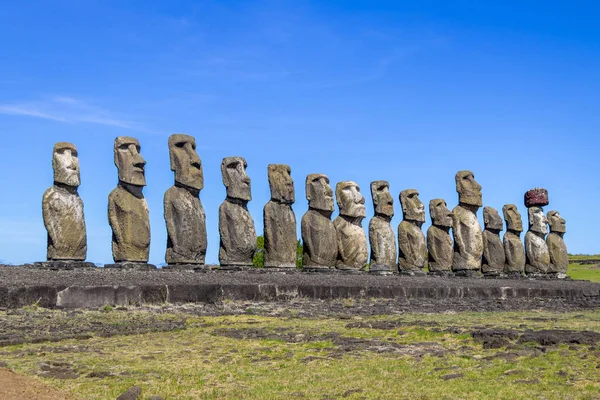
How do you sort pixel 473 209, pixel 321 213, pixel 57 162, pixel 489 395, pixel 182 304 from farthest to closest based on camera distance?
1. pixel 473 209
2. pixel 321 213
3. pixel 57 162
4. pixel 182 304
5. pixel 489 395

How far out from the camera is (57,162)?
14.7 meters

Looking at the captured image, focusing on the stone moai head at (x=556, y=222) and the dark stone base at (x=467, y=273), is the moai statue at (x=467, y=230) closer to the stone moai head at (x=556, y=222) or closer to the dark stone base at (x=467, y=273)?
the dark stone base at (x=467, y=273)

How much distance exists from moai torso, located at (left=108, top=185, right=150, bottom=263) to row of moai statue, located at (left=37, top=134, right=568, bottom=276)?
0.07ft

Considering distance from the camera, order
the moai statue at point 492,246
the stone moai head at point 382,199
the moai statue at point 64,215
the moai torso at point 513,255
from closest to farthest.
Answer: the moai statue at point 64,215
the stone moai head at point 382,199
the moai statue at point 492,246
the moai torso at point 513,255

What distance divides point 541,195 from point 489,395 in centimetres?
2288

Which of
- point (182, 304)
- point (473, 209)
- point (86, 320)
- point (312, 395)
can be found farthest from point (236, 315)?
point (473, 209)

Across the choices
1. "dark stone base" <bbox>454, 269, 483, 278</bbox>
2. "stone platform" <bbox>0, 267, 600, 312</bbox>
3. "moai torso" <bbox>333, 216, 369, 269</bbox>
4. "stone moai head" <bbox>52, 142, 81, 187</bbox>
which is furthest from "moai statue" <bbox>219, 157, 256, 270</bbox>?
"dark stone base" <bbox>454, 269, 483, 278</bbox>

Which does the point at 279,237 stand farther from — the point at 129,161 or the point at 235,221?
the point at 129,161

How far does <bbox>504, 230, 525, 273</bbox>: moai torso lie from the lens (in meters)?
25.8

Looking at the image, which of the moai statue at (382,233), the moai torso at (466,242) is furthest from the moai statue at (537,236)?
the moai statue at (382,233)

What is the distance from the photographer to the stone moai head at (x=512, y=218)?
26.3 metres

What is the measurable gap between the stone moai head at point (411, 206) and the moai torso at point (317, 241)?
4.05 meters

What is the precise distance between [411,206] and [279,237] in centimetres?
611

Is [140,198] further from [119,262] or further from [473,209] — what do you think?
[473,209]
